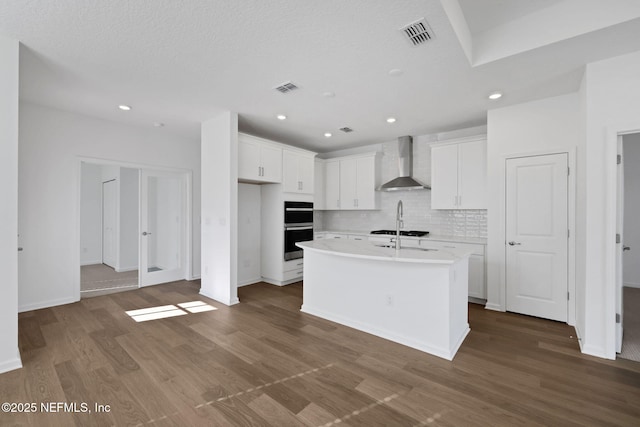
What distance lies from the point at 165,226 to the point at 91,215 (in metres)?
3.00

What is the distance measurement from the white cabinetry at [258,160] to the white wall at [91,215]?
496 cm

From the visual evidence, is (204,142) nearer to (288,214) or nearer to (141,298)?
(288,214)

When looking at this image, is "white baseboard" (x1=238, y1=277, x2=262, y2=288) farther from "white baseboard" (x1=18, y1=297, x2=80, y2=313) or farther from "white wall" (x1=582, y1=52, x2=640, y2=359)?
"white wall" (x1=582, y1=52, x2=640, y2=359)

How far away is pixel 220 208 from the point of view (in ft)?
13.8

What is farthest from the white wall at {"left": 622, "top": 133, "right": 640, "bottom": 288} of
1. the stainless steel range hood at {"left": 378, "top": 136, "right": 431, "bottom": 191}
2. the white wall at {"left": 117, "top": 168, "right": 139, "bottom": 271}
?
the white wall at {"left": 117, "top": 168, "right": 139, "bottom": 271}

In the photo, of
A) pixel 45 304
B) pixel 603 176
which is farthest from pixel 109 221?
pixel 603 176

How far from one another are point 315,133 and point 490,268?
357 centimetres

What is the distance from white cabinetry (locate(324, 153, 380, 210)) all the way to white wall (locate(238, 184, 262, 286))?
5.54 feet

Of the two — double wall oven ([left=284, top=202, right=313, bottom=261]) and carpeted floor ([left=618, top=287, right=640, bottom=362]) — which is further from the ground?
double wall oven ([left=284, top=202, right=313, bottom=261])

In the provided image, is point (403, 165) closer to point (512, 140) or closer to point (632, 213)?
point (512, 140)

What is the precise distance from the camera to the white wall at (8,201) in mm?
2354

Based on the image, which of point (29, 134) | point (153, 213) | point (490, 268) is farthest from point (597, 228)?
point (29, 134)

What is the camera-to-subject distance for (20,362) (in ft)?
7.87

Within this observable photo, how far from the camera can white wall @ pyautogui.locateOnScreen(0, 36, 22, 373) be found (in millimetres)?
2354
